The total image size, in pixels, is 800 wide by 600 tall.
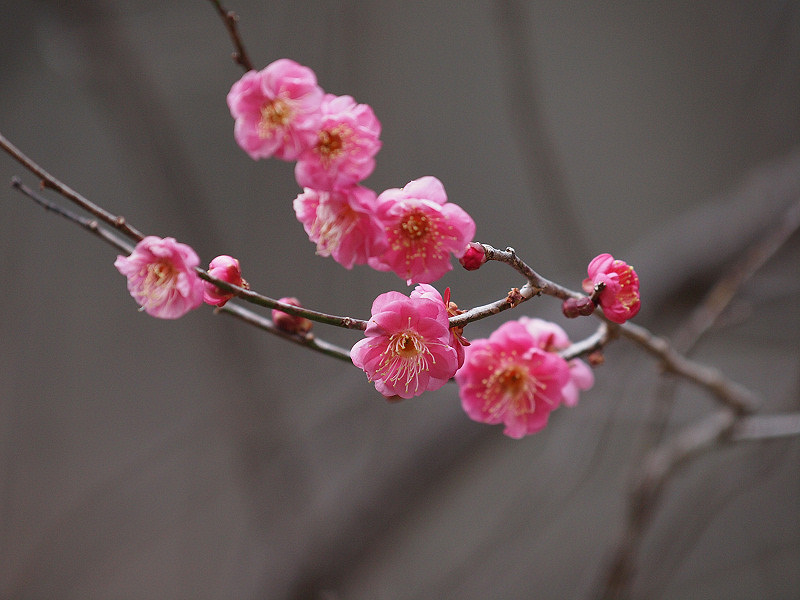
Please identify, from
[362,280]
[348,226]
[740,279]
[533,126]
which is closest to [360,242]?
[348,226]

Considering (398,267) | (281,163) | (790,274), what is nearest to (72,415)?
(281,163)

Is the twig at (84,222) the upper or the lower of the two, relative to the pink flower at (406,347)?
lower

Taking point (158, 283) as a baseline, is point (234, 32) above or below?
above

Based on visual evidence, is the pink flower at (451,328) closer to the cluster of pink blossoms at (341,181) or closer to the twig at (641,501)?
the cluster of pink blossoms at (341,181)

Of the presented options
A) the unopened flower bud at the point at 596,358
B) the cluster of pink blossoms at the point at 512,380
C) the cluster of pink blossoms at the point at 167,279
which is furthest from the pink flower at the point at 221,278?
the unopened flower bud at the point at 596,358

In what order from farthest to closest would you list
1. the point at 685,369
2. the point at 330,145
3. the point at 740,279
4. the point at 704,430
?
1. the point at 704,430
2. the point at 740,279
3. the point at 685,369
4. the point at 330,145

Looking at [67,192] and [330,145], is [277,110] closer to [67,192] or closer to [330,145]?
[330,145]

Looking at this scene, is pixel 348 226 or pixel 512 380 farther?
pixel 512 380

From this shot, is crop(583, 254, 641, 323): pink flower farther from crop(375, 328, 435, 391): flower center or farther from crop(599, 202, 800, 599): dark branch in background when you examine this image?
crop(599, 202, 800, 599): dark branch in background
